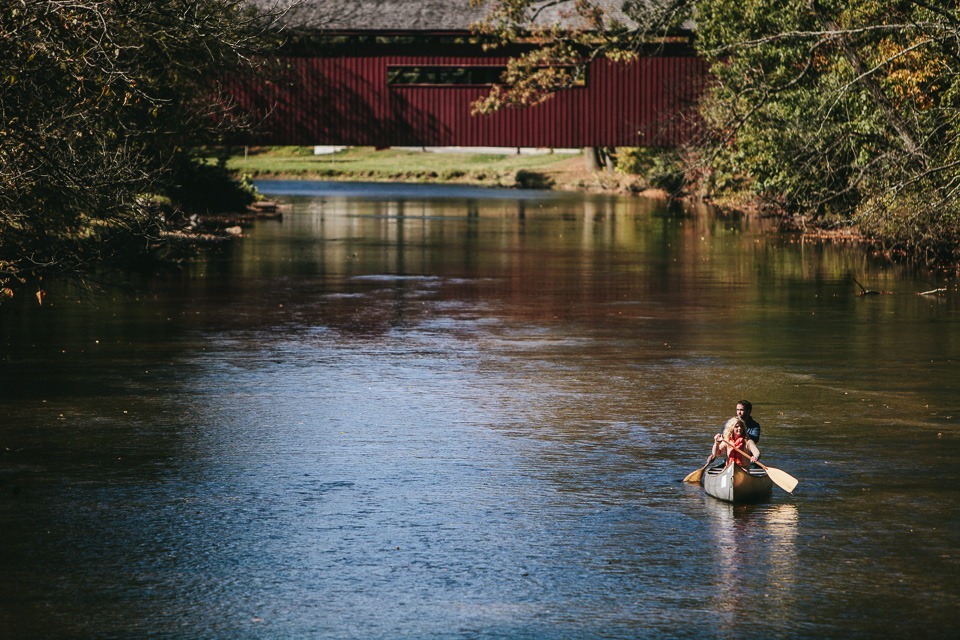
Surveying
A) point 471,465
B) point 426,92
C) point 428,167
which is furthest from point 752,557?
point 428,167

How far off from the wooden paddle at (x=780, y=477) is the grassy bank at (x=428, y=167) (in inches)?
2543

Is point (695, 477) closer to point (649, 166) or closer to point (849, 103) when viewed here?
point (849, 103)

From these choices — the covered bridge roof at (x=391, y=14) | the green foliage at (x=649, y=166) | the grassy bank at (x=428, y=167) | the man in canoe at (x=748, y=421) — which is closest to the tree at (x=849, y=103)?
the covered bridge roof at (x=391, y=14)

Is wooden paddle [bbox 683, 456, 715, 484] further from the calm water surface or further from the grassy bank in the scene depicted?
the grassy bank

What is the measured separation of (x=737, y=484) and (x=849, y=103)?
2366cm

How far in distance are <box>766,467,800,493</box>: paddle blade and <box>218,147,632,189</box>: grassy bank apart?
6460cm

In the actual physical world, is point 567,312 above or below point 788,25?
below

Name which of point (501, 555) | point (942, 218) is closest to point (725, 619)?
point (501, 555)

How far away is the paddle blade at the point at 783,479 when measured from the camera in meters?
9.37

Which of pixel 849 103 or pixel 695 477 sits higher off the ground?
pixel 849 103

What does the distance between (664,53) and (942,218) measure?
19.0m

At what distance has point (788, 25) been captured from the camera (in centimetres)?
3269

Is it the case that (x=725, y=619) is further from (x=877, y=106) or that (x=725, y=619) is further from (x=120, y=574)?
(x=877, y=106)

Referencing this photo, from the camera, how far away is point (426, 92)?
143 ft
